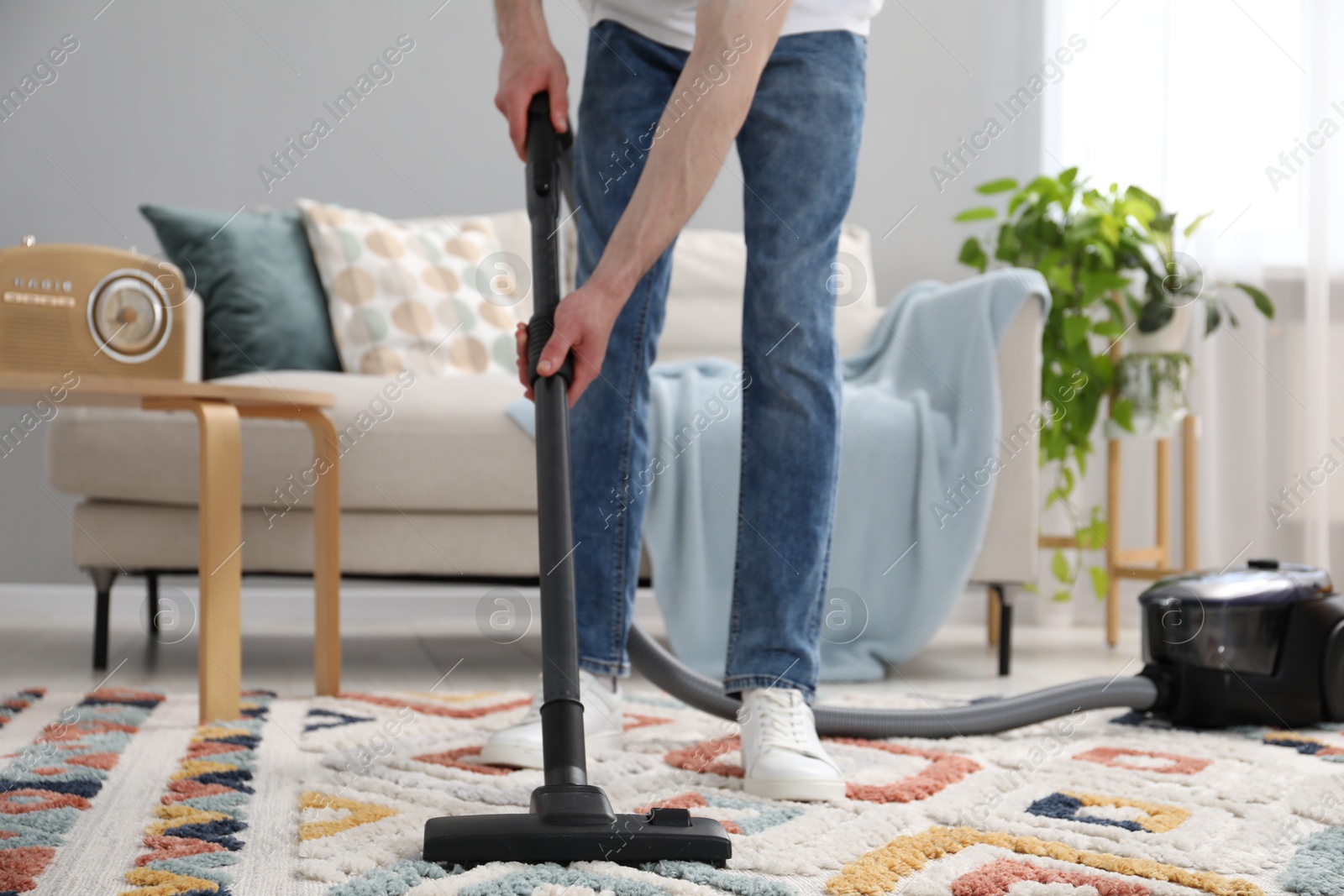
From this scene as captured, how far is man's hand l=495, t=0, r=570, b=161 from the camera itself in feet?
3.13

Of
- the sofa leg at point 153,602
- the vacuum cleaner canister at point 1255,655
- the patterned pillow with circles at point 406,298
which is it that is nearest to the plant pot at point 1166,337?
the vacuum cleaner canister at point 1255,655

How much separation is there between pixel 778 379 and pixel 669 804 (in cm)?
38

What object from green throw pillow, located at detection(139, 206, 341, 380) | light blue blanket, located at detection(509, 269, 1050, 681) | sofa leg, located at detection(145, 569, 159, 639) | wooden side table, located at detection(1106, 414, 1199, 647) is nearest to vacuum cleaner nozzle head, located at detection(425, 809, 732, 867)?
light blue blanket, located at detection(509, 269, 1050, 681)

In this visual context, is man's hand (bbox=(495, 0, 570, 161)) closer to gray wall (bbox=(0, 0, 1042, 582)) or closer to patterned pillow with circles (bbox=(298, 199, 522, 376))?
patterned pillow with circles (bbox=(298, 199, 522, 376))

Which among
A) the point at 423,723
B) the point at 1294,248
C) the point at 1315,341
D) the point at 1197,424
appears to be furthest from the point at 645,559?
the point at 1294,248

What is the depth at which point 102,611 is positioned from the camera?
5.32ft

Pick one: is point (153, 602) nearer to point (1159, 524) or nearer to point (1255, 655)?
point (1255, 655)

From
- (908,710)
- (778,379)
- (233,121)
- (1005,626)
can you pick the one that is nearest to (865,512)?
(1005,626)

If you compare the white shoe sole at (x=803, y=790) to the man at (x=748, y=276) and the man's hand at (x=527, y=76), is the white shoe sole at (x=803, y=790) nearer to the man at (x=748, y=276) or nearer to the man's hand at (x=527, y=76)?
the man at (x=748, y=276)

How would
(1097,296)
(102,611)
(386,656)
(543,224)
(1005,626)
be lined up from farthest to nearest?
(1097,296) < (386,656) < (1005,626) < (102,611) < (543,224)

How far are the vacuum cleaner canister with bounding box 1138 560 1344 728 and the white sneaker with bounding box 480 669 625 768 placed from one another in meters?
0.66

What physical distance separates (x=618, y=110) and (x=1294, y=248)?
187 cm

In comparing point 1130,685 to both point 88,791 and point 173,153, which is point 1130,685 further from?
point 173,153

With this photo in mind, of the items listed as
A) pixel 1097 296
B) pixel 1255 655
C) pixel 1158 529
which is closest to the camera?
pixel 1255 655
